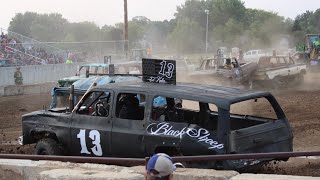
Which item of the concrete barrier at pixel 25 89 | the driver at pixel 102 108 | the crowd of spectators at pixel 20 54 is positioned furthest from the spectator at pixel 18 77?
the driver at pixel 102 108

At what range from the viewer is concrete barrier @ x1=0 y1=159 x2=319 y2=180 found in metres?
4.81

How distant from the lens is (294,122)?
1238cm

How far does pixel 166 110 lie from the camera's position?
24.9 ft

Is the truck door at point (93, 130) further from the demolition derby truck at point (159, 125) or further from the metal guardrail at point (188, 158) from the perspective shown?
the metal guardrail at point (188, 158)

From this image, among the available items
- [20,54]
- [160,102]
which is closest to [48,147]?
[160,102]

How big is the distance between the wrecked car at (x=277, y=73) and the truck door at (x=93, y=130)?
1464 centimetres

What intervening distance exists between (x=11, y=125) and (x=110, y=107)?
7.76 meters

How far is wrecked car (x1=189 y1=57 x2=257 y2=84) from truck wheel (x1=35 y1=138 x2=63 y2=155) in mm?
13572

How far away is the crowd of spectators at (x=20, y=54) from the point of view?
93.8 feet

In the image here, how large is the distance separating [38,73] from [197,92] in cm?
2232

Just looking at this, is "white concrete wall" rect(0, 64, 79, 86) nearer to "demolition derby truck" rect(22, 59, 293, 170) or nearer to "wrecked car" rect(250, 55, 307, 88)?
"wrecked car" rect(250, 55, 307, 88)

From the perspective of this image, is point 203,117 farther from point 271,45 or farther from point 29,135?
Answer: point 271,45

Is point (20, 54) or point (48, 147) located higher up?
point (20, 54)

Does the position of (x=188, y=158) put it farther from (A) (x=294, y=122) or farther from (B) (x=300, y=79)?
(B) (x=300, y=79)
